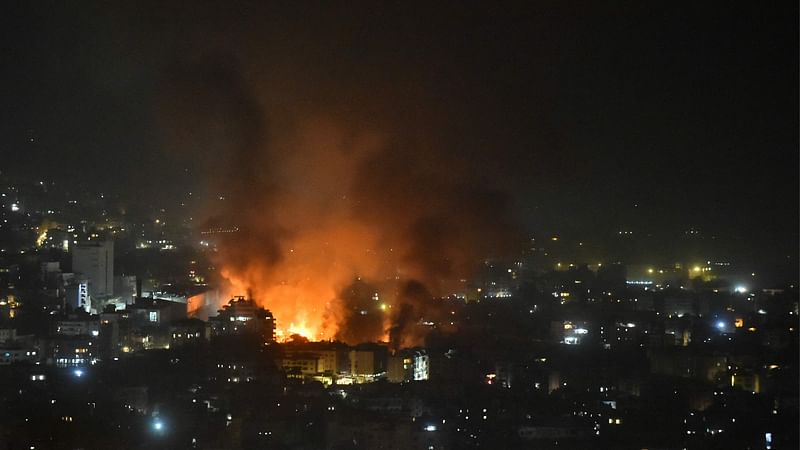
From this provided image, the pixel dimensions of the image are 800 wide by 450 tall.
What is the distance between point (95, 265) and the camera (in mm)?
12641

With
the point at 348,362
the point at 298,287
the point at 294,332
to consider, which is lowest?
the point at 348,362

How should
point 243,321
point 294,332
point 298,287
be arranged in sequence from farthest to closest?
1. point 298,287
2. point 294,332
3. point 243,321

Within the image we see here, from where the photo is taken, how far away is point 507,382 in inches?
446

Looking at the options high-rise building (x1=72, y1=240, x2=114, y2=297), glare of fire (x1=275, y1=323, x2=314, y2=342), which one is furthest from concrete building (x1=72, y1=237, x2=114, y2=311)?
glare of fire (x1=275, y1=323, x2=314, y2=342)

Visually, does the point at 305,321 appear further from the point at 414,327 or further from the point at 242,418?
the point at 242,418

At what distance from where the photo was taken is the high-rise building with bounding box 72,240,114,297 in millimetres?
12516

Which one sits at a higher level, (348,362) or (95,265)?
(95,265)

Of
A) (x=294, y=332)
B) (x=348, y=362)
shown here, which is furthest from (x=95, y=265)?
(x=348, y=362)

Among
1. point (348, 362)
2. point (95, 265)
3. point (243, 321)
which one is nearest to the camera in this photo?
point (348, 362)

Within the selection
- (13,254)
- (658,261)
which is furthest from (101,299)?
(658,261)

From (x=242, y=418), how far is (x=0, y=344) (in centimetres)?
302

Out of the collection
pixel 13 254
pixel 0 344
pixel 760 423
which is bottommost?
pixel 760 423

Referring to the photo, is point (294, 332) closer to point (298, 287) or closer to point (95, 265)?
point (298, 287)

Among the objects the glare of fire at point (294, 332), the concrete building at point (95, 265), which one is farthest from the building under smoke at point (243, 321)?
the concrete building at point (95, 265)
